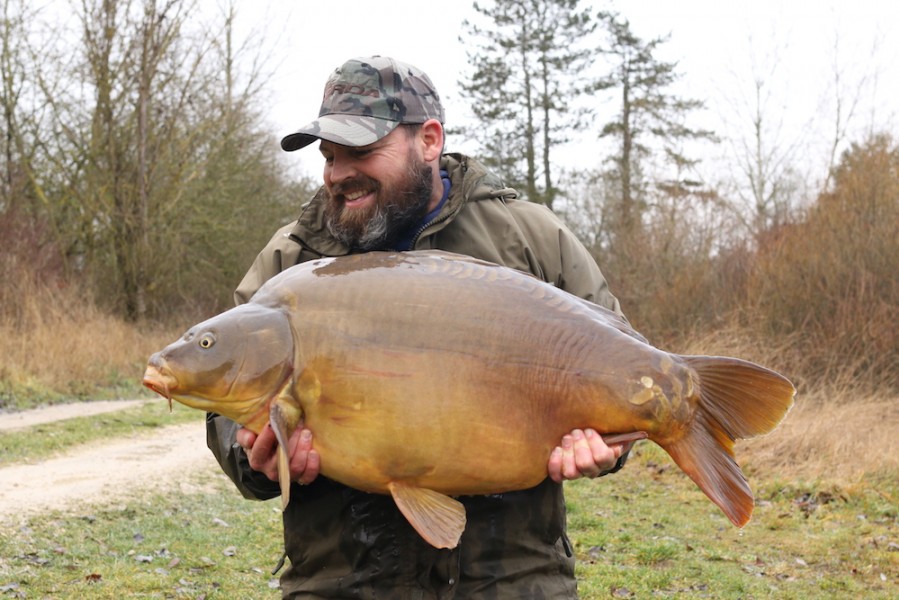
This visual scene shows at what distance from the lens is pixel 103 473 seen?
27.0 ft

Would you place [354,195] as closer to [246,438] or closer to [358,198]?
[358,198]

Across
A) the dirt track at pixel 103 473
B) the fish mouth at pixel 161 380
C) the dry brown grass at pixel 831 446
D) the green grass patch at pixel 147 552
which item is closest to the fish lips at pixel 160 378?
the fish mouth at pixel 161 380

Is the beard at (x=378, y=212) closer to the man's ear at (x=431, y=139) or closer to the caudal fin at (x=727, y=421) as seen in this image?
the man's ear at (x=431, y=139)

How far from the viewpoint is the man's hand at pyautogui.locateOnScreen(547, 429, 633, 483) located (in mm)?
2133

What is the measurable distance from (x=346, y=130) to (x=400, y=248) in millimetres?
382

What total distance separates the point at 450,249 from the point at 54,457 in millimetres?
7278

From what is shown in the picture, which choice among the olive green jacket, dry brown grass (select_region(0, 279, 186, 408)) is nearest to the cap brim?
the olive green jacket

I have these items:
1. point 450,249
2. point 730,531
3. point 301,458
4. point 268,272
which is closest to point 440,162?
point 450,249

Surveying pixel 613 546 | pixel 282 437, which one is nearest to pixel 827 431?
pixel 613 546

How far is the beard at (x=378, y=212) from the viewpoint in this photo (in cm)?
263

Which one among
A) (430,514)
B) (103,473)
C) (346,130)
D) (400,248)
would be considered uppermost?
(346,130)

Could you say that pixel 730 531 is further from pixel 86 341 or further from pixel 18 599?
pixel 86 341

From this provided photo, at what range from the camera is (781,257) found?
13078 mm

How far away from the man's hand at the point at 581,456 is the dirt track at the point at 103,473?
5512 millimetres
